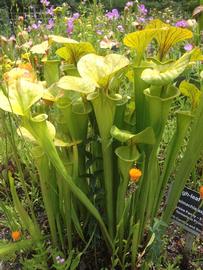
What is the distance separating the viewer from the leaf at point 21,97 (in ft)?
2.67

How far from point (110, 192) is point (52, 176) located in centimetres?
18

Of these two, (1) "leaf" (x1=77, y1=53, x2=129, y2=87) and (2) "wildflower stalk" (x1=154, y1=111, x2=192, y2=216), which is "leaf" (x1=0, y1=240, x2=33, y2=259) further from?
(1) "leaf" (x1=77, y1=53, x2=129, y2=87)

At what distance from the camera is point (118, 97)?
821 mm

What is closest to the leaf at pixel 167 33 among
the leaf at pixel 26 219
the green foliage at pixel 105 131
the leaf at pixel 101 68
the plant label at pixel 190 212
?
the green foliage at pixel 105 131

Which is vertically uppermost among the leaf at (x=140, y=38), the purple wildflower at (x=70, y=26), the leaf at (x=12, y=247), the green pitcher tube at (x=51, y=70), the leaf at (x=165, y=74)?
the leaf at (x=140, y=38)

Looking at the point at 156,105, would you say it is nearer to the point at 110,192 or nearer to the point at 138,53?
the point at 138,53

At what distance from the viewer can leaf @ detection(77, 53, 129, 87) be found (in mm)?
772

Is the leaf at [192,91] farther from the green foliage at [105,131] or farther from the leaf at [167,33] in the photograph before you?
the leaf at [167,33]

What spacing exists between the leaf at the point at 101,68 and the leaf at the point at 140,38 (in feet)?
0.19

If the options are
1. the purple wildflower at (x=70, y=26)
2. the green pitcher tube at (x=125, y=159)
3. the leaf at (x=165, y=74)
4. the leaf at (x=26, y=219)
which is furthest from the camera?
the purple wildflower at (x=70, y=26)

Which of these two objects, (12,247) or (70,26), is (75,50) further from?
(70,26)

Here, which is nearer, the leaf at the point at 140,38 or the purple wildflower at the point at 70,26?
the leaf at the point at 140,38

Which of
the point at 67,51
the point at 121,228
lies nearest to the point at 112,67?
the point at 67,51

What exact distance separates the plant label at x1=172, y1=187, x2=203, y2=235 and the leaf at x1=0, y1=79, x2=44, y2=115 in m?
0.53
